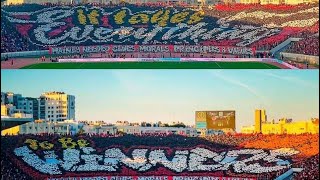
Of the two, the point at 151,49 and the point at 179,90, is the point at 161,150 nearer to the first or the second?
the point at 179,90

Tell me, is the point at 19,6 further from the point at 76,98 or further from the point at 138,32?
the point at 76,98

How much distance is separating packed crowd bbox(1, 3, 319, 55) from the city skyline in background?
3.13 m

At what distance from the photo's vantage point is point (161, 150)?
20984 millimetres

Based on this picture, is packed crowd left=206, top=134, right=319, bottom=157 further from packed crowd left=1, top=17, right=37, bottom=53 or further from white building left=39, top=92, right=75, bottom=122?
packed crowd left=1, top=17, right=37, bottom=53

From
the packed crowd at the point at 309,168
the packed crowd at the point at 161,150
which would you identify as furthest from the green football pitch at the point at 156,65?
the packed crowd at the point at 309,168

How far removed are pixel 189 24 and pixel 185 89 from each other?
23.2 ft

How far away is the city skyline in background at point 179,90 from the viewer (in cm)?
2033

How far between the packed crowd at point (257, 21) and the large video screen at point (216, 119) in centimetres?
423

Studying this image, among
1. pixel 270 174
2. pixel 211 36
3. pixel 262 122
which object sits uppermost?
pixel 211 36

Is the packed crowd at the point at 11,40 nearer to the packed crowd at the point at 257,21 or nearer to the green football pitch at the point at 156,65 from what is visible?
the packed crowd at the point at 257,21

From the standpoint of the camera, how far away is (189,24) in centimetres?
2725

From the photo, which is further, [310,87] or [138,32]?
[138,32]

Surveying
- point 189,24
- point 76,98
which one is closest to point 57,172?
point 76,98

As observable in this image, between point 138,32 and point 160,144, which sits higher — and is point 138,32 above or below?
above
